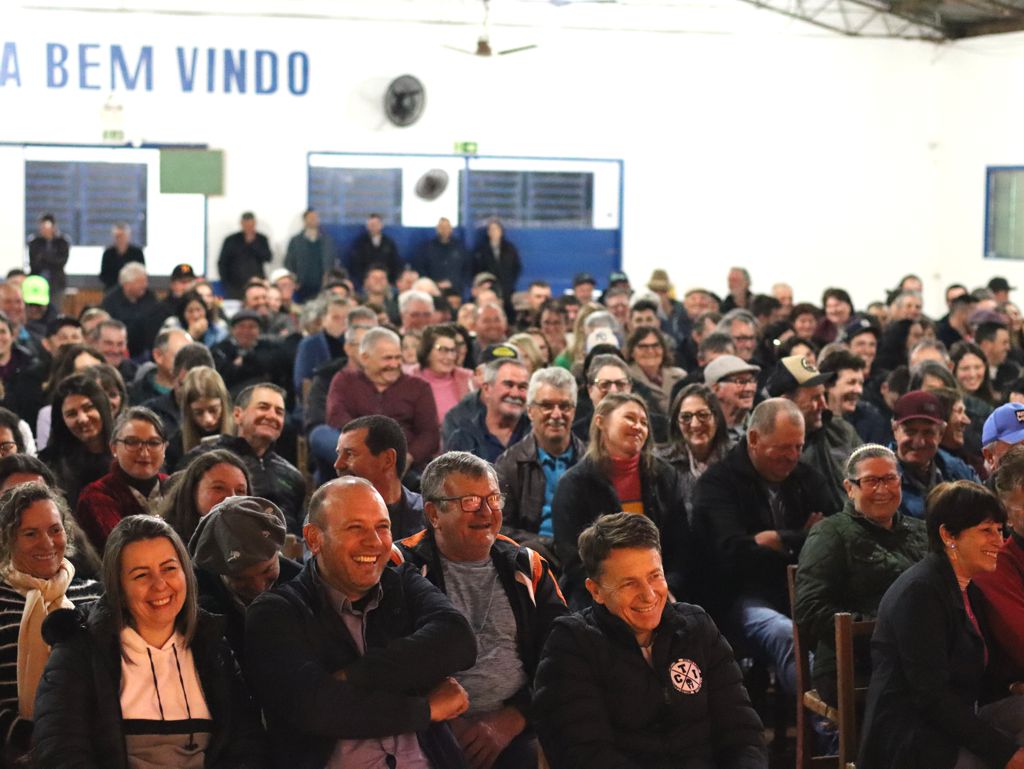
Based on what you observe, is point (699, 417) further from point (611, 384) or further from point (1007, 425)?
point (1007, 425)

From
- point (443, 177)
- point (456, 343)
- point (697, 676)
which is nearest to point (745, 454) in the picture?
point (697, 676)

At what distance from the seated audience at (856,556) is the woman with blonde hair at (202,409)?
251 centimetres

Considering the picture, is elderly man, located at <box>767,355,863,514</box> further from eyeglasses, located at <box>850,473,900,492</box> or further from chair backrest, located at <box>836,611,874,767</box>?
chair backrest, located at <box>836,611,874,767</box>

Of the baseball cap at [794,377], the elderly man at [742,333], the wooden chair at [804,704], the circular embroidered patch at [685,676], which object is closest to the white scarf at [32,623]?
the circular embroidered patch at [685,676]

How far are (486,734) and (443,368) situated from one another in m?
3.82

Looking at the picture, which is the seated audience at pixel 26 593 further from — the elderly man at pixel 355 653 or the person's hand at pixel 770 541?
the person's hand at pixel 770 541

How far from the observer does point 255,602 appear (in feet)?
10.7

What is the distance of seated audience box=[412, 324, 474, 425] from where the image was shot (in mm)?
7227

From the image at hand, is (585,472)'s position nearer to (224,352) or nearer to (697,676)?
(697,676)

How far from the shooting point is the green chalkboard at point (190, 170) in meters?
14.9

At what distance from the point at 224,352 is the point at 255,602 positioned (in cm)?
551

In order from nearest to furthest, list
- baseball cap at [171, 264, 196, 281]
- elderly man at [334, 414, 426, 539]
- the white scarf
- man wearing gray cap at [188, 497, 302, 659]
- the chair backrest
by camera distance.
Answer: the white scarf
man wearing gray cap at [188, 497, 302, 659]
the chair backrest
elderly man at [334, 414, 426, 539]
baseball cap at [171, 264, 196, 281]

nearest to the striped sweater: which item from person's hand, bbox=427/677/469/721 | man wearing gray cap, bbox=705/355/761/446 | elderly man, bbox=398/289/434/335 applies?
person's hand, bbox=427/677/469/721

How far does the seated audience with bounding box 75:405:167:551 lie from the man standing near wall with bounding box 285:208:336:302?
10.3 meters
